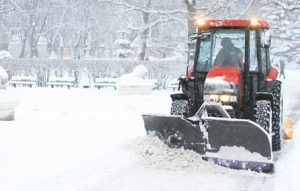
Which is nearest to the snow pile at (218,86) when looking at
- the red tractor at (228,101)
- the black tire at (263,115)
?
the red tractor at (228,101)

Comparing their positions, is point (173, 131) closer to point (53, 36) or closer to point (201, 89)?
point (201, 89)

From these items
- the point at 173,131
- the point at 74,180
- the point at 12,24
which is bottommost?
the point at 74,180

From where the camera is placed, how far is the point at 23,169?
7.42 metres

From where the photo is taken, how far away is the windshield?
8480 mm

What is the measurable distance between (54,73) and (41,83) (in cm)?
109

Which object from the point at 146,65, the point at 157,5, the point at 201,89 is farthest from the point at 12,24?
the point at 201,89

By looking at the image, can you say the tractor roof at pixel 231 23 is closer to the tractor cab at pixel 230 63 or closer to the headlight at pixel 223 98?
the tractor cab at pixel 230 63

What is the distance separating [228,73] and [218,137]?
114 centimetres

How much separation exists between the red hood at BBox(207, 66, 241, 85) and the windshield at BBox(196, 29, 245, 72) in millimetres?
231

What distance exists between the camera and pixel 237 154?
24.3 ft

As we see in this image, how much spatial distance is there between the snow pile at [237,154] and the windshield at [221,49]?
1.61 m

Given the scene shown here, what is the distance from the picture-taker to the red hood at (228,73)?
25.8 ft

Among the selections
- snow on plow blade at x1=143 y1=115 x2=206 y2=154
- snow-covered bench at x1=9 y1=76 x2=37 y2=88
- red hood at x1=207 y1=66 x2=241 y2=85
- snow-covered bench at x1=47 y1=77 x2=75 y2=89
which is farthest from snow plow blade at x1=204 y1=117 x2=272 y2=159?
snow-covered bench at x1=9 y1=76 x2=37 y2=88

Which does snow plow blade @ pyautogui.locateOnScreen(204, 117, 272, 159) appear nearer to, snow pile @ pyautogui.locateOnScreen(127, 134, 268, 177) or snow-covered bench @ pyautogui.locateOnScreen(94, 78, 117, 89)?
snow pile @ pyautogui.locateOnScreen(127, 134, 268, 177)
